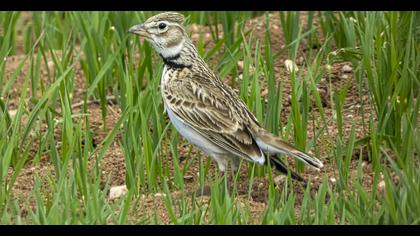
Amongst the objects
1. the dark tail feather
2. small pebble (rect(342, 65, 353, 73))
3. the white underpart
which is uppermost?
small pebble (rect(342, 65, 353, 73))

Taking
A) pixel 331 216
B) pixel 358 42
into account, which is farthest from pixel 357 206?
pixel 358 42

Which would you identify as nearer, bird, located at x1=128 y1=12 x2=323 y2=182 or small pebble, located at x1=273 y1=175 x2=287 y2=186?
bird, located at x1=128 y1=12 x2=323 y2=182

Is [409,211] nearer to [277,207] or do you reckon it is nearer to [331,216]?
[331,216]

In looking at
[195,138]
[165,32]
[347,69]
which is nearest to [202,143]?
[195,138]

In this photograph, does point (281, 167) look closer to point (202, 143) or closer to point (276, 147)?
point (276, 147)

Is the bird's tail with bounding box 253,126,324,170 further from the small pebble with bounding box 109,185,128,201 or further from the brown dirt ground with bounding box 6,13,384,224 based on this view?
the small pebble with bounding box 109,185,128,201

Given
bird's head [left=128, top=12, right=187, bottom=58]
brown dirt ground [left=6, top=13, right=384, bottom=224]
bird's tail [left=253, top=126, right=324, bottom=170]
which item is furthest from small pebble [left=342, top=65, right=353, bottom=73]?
bird's tail [left=253, top=126, right=324, bottom=170]

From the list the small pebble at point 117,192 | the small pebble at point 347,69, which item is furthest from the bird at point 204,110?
the small pebble at point 347,69

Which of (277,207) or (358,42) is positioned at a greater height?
(358,42)
